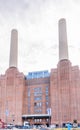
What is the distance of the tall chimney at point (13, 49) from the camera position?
115250 mm

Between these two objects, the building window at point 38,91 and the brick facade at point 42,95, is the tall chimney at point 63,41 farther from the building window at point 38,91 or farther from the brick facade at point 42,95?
the building window at point 38,91

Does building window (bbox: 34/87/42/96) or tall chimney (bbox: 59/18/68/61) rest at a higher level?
tall chimney (bbox: 59/18/68/61)

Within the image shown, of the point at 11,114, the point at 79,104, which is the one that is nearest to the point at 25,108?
the point at 11,114

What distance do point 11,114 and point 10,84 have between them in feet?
48.3

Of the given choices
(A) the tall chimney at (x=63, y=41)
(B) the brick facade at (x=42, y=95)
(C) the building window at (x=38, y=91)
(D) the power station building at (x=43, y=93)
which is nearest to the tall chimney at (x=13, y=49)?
(D) the power station building at (x=43, y=93)

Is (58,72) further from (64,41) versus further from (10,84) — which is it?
(10,84)

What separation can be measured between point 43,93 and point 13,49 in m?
27.9

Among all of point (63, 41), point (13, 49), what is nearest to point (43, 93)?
point (63, 41)

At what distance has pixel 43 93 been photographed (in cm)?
10825

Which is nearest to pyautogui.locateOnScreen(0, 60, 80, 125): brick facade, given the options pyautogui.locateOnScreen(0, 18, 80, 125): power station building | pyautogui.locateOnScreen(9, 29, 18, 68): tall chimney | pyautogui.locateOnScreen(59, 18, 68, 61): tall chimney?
pyautogui.locateOnScreen(0, 18, 80, 125): power station building

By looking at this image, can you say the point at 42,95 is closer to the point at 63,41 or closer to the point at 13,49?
the point at 63,41

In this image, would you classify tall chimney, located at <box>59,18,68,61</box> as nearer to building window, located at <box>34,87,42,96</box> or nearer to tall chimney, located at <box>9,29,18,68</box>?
building window, located at <box>34,87,42,96</box>

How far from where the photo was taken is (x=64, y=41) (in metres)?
108

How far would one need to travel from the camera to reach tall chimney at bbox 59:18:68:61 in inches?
4171
